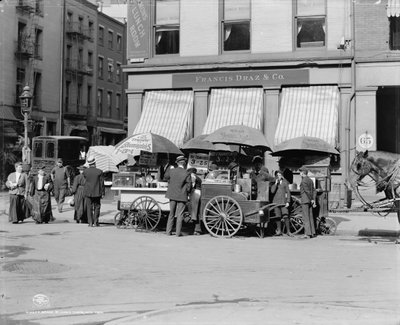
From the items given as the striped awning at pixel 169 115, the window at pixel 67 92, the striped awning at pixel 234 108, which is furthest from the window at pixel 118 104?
the striped awning at pixel 234 108

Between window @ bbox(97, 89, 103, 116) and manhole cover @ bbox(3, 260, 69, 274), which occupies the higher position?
window @ bbox(97, 89, 103, 116)

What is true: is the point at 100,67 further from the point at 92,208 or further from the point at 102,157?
the point at 92,208

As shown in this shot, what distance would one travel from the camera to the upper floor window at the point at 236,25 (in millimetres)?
21562

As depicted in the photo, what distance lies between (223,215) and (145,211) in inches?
90.5

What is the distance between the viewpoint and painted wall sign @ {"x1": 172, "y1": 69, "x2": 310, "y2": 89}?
20.6 m

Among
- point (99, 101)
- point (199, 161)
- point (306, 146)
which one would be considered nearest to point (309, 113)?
point (199, 161)

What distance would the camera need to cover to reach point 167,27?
22.5 meters

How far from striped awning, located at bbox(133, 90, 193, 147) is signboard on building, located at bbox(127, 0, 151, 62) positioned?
178 centimetres

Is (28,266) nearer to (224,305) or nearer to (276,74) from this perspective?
(224,305)

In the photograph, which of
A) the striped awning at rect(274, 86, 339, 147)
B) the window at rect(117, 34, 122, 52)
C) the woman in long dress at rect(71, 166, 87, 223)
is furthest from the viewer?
the window at rect(117, 34, 122, 52)

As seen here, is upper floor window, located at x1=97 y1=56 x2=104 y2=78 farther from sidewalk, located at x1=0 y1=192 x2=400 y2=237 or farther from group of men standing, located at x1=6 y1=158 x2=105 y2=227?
group of men standing, located at x1=6 y1=158 x2=105 y2=227

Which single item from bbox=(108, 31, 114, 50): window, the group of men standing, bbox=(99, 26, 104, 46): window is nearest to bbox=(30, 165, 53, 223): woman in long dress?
the group of men standing

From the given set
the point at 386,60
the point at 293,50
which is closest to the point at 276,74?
the point at 293,50

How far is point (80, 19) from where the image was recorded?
1921 inches
